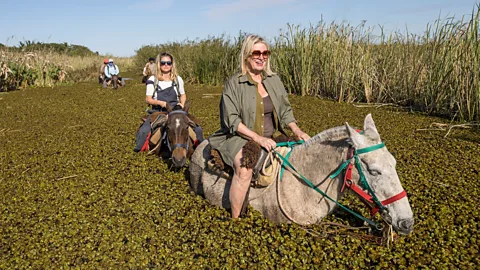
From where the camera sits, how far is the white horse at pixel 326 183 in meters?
2.68

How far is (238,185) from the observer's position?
339cm

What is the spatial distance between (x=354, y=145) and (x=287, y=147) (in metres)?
0.87

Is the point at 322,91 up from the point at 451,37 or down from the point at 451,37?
down

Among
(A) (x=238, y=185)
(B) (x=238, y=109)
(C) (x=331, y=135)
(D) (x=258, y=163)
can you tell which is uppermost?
(B) (x=238, y=109)

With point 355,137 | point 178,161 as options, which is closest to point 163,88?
point 178,161

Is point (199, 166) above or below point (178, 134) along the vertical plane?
below

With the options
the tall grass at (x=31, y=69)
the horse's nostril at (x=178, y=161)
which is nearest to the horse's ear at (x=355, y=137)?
the horse's nostril at (x=178, y=161)

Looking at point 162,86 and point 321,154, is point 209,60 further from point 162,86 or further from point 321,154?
point 321,154

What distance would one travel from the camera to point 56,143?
707cm

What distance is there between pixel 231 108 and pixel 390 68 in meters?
7.20

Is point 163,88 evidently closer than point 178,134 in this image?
No

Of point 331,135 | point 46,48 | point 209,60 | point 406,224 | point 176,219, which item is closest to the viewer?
point 406,224

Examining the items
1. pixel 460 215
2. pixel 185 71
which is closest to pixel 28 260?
pixel 460 215

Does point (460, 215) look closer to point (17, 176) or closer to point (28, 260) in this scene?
point (28, 260)
